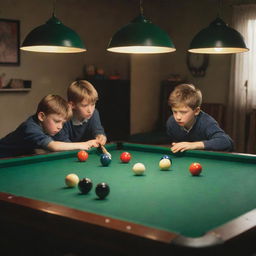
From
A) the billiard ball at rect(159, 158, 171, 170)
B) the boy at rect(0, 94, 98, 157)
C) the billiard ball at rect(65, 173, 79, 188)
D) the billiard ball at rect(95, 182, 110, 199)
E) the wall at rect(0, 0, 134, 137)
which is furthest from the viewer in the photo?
the wall at rect(0, 0, 134, 137)

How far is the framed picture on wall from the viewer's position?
226 inches

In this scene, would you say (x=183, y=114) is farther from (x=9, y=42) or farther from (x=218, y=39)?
(x=9, y=42)

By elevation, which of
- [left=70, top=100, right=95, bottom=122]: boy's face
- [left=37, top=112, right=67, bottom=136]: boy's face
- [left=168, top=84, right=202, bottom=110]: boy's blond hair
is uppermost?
[left=168, top=84, right=202, bottom=110]: boy's blond hair

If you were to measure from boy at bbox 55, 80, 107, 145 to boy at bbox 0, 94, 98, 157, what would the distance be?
0.84 feet

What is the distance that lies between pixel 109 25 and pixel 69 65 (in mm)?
1130

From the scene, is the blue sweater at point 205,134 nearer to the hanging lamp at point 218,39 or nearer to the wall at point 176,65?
the hanging lamp at point 218,39

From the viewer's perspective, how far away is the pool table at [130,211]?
5.15 feet

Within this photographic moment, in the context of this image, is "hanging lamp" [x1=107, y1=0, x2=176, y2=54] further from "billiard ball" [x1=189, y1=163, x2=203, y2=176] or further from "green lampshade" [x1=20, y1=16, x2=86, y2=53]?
"billiard ball" [x1=189, y1=163, x2=203, y2=176]

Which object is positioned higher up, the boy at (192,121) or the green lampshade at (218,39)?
the green lampshade at (218,39)

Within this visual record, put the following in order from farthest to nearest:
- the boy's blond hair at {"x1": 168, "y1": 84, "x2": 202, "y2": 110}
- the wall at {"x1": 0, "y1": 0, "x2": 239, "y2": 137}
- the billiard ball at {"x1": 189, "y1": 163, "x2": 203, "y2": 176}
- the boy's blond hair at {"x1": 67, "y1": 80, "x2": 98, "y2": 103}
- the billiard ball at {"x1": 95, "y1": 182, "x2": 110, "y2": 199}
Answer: the wall at {"x1": 0, "y1": 0, "x2": 239, "y2": 137} < the boy's blond hair at {"x1": 67, "y1": 80, "x2": 98, "y2": 103} < the boy's blond hair at {"x1": 168, "y1": 84, "x2": 202, "y2": 110} < the billiard ball at {"x1": 189, "y1": 163, "x2": 203, "y2": 176} < the billiard ball at {"x1": 95, "y1": 182, "x2": 110, "y2": 199}

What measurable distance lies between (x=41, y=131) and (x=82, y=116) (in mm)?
650

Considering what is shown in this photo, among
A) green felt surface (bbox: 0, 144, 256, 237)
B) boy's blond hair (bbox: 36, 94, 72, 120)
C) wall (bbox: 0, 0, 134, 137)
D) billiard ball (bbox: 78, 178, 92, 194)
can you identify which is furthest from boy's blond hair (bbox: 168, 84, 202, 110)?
wall (bbox: 0, 0, 134, 137)

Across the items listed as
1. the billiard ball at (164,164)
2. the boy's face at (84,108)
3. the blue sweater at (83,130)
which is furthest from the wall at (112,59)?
the billiard ball at (164,164)

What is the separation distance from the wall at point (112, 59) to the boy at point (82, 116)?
1994mm
